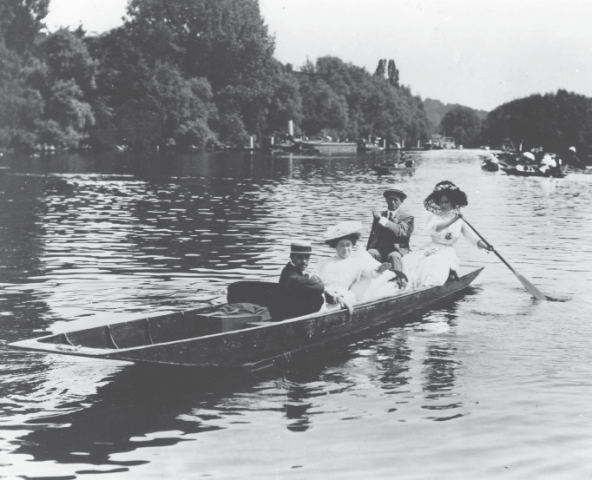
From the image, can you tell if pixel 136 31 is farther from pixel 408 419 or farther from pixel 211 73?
pixel 408 419

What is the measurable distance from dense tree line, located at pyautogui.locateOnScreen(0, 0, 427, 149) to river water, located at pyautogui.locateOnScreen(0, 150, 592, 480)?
48963 millimetres

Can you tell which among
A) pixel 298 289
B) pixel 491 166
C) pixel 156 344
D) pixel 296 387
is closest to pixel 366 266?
pixel 298 289

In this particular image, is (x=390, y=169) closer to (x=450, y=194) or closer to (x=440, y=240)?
(x=440, y=240)

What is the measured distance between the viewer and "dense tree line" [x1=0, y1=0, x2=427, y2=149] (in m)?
65.9

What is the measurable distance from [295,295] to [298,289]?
0.08 meters

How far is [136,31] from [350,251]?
90496mm

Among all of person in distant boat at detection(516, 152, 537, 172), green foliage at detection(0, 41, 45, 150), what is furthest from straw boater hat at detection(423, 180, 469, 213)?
green foliage at detection(0, 41, 45, 150)

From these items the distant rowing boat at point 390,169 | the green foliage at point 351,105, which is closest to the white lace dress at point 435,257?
the distant rowing boat at point 390,169

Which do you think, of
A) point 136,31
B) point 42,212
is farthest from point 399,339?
point 136,31

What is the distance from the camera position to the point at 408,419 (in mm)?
8234

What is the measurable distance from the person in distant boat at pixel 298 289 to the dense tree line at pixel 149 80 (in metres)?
56.2

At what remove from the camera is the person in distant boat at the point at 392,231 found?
1370 cm

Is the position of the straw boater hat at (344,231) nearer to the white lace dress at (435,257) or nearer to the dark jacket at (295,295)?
the dark jacket at (295,295)

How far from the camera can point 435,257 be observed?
45.6 ft
